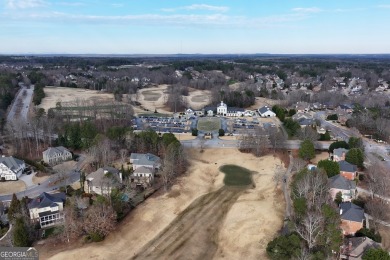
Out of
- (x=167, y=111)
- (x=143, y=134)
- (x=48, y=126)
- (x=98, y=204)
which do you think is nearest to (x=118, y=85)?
(x=167, y=111)

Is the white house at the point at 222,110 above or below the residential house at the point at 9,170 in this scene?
above

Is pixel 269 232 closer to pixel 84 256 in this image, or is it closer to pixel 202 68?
pixel 84 256

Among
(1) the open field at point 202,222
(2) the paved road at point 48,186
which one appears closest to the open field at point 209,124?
(1) the open field at point 202,222

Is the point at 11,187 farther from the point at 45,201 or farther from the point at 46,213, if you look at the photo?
the point at 46,213

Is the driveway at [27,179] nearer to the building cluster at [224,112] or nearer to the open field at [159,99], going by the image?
the open field at [159,99]

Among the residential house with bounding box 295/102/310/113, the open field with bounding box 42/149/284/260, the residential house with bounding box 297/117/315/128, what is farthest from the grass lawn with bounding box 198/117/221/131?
the residential house with bounding box 295/102/310/113

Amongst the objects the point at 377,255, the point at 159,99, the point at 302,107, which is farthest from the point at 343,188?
the point at 159,99

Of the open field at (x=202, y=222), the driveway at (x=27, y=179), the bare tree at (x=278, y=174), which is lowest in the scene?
the open field at (x=202, y=222)
